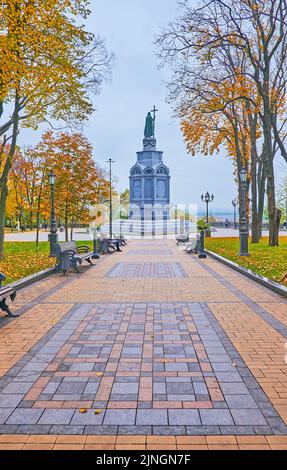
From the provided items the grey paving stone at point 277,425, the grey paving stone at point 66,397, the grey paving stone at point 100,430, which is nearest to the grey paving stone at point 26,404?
the grey paving stone at point 66,397

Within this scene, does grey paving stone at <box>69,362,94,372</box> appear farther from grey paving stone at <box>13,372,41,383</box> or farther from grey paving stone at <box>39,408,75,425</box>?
grey paving stone at <box>39,408,75,425</box>

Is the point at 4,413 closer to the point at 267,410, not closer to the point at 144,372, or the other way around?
the point at 144,372

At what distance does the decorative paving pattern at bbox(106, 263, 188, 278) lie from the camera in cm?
1223

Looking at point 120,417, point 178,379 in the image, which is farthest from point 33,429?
point 178,379

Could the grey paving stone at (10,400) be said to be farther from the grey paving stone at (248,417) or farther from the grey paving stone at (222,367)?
the grey paving stone at (222,367)

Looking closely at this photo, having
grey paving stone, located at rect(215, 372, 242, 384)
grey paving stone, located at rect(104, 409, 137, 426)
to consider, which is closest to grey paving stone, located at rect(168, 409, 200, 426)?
grey paving stone, located at rect(104, 409, 137, 426)

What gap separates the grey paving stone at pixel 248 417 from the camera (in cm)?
337

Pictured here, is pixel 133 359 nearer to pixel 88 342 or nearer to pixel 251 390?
pixel 88 342

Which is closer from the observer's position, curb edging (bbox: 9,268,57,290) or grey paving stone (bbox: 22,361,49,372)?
grey paving stone (bbox: 22,361,49,372)

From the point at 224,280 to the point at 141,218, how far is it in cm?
3823

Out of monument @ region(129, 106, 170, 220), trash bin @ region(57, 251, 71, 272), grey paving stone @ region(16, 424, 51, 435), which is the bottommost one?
grey paving stone @ region(16, 424, 51, 435)

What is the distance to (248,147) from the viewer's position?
29.4 meters

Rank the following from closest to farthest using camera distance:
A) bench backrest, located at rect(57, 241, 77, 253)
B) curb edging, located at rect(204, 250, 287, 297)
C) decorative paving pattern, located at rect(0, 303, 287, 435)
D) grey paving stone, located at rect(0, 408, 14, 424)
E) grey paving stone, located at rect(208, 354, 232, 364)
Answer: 1. decorative paving pattern, located at rect(0, 303, 287, 435)
2. grey paving stone, located at rect(0, 408, 14, 424)
3. grey paving stone, located at rect(208, 354, 232, 364)
4. curb edging, located at rect(204, 250, 287, 297)
5. bench backrest, located at rect(57, 241, 77, 253)

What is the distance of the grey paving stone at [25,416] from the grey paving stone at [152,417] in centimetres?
88
